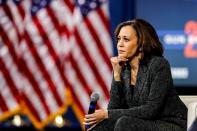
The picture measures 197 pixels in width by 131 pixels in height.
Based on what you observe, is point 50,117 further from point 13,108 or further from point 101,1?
point 101,1

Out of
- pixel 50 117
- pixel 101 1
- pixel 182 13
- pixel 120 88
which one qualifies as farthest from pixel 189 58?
pixel 120 88

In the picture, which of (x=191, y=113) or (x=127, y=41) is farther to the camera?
(x=127, y=41)

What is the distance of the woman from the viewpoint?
3.21m

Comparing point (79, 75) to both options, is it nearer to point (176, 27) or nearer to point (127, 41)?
point (176, 27)

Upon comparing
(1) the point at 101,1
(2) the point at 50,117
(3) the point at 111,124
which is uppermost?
(1) the point at 101,1

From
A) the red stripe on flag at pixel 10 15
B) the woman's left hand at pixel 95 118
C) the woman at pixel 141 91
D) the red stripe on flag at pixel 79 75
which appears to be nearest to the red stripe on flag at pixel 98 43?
the red stripe on flag at pixel 79 75

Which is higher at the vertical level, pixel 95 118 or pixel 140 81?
pixel 140 81

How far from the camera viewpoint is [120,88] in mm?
3426

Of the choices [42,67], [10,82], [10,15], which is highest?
[10,15]

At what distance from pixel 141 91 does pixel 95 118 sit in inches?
12.4

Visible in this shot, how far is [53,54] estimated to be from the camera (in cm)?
549

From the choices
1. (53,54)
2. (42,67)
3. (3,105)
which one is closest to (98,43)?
(53,54)

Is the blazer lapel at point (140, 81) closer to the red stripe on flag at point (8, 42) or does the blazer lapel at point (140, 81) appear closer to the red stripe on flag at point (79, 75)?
the red stripe on flag at point (79, 75)

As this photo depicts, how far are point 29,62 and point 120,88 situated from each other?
222 cm
